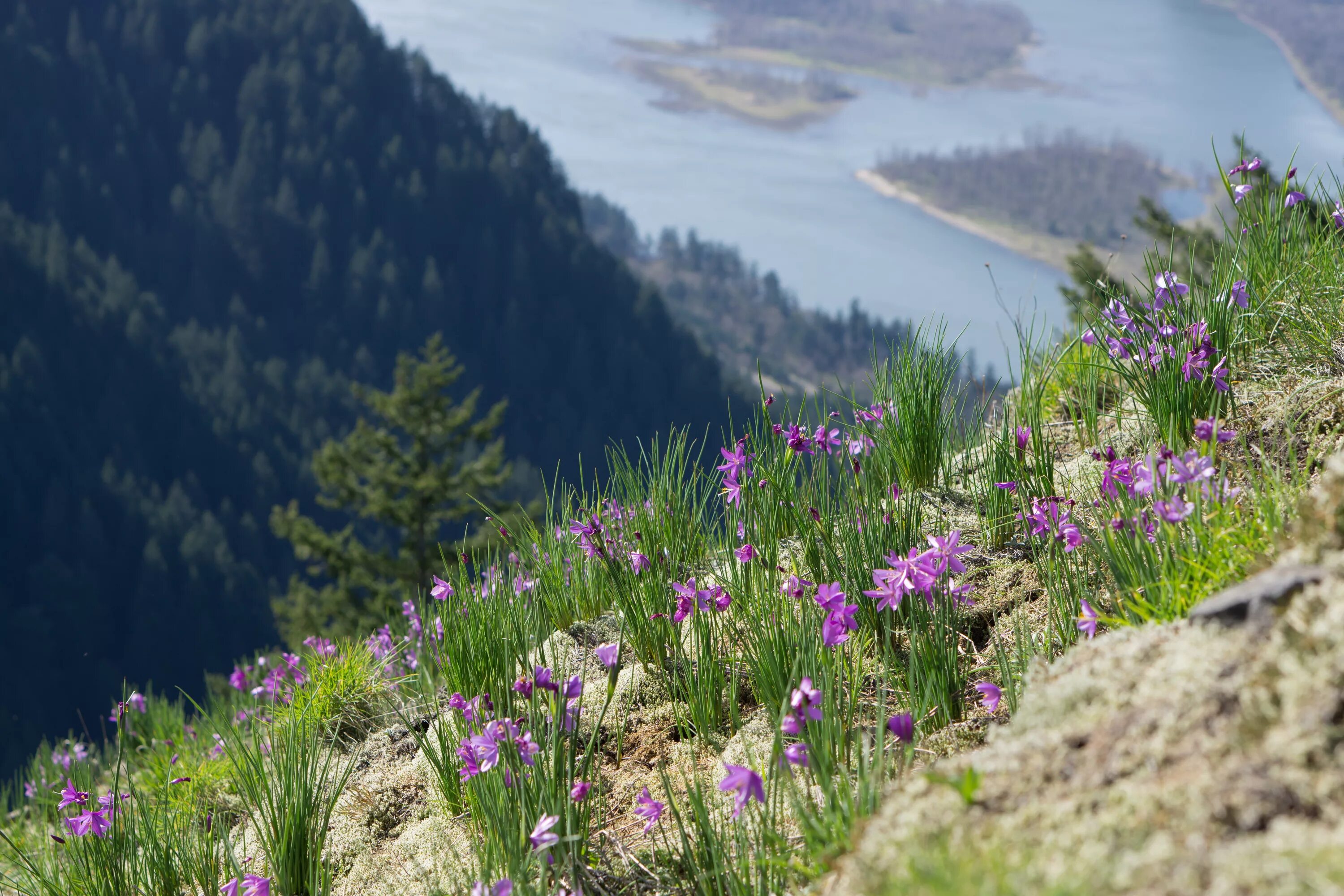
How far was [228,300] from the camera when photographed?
84.9m

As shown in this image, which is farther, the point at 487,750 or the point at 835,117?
→ the point at 835,117

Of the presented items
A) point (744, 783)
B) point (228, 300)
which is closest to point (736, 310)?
point (228, 300)

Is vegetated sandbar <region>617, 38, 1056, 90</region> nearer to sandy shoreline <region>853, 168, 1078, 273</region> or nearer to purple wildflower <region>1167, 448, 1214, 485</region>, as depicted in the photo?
sandy shoreline <region>853, 168, 1078, 273</region>

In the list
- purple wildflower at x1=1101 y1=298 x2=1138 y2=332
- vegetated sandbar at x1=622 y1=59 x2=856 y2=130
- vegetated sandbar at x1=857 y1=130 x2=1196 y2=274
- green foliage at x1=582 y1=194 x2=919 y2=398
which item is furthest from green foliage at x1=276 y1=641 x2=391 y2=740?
vegetated sandbar at x1=622 y1=59 x2=856 y2=130

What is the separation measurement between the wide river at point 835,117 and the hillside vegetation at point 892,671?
86101 millimetres

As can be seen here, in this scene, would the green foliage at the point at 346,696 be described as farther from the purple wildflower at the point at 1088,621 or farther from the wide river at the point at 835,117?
the wide river at the point at 835,117

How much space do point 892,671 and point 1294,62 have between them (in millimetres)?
132538

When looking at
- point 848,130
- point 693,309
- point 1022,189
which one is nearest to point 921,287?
point 1022,189

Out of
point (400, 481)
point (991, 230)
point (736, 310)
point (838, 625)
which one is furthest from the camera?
point (736, 310)

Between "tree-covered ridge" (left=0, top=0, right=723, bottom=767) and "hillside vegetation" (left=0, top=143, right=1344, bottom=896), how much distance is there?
5205cm

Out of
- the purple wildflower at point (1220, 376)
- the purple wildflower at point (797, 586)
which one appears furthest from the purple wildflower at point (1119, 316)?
the purple wildflower at point (797, 586)

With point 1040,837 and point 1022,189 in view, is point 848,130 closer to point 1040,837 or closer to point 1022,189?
point 1022,189

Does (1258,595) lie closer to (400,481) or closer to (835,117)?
(400,481)

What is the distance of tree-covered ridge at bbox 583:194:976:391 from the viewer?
98938 millimetres
